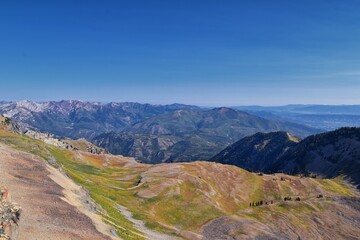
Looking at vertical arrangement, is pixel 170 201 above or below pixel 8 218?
below

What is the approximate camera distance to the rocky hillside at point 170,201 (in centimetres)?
5728

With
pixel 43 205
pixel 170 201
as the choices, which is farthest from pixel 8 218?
pixel 170 201

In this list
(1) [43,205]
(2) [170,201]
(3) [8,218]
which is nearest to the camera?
(3) [8,218]

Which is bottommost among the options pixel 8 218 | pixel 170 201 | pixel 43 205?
pixel 170 201

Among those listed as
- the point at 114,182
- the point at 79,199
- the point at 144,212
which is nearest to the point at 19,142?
the point at 114,182

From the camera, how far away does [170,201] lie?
11669 centimetres

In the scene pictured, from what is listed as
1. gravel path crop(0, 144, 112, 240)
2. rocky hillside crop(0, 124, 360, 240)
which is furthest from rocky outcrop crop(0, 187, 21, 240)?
rocky hillside crop(0, 124, 360, 240)

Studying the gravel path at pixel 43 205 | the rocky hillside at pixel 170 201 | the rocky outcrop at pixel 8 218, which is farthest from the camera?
the rocky hillside at pixel 170 201

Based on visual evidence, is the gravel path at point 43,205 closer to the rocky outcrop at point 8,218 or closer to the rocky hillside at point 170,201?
the rocky hillside at point 170,201

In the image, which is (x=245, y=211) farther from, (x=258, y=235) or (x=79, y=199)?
(x=79, y=199)

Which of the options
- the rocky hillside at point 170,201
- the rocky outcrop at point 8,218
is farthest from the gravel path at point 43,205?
the rocky outcrop at point 8,218

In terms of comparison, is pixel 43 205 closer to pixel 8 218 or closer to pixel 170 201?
pixel 8 218

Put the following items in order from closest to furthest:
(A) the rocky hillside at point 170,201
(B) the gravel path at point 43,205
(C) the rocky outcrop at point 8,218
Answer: (C) the rocky outcrop at point 8,218, (B) the gravel path at point 43,205, (A) the rocky hillside at point 170,201

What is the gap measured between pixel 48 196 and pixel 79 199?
34.4 ft
